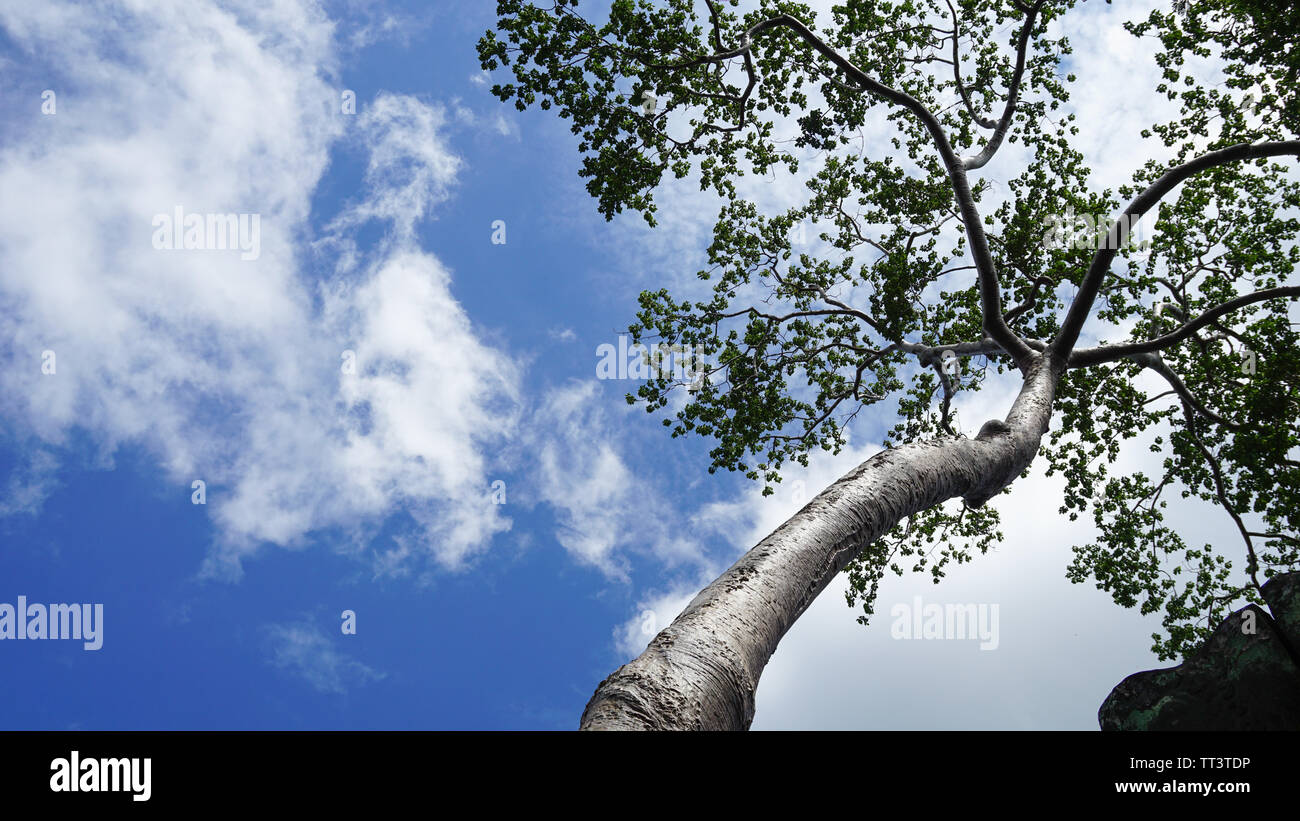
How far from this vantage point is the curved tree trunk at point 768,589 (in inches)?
108

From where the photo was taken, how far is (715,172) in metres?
9.87

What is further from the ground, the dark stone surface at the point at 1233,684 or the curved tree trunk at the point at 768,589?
the curved tree trunk at the point at 768,589

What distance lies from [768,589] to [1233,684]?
3710mm

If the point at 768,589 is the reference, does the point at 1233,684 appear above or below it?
below

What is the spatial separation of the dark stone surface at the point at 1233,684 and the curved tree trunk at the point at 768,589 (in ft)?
6.39

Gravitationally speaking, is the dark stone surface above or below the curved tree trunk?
below

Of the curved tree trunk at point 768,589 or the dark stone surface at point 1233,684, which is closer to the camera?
the curved tree trunk at point 768,589

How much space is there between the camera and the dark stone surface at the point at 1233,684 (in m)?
4.59

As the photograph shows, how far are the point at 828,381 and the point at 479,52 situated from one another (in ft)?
24.9

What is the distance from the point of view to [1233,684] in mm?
4750

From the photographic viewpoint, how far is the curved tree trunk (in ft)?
9.03

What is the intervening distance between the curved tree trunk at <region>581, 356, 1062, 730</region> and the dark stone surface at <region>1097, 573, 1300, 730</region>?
195cm
